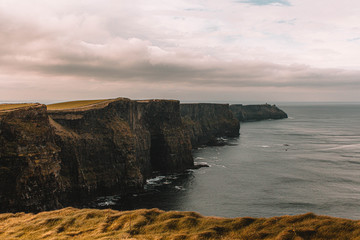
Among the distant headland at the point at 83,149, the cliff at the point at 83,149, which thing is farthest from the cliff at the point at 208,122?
the distant headland at the point at 83,149

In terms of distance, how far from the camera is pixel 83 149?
2530 inches

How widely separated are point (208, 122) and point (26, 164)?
134 m

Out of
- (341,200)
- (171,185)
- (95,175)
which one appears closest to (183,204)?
(171,185)

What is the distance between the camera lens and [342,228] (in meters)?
22.0

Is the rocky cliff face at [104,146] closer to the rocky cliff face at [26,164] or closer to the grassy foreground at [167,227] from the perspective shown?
the rocky cliff face at [26,164]

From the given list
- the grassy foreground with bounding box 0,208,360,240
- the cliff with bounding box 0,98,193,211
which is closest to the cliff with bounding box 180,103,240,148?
the cliff with bounding box 0,98,193,211

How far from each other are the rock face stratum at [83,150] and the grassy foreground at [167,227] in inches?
525

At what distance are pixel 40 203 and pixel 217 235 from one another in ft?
117

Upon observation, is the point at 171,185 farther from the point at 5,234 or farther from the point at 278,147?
the point at 278,147

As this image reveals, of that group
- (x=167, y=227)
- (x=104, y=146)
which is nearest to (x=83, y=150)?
(x=104, y=146)

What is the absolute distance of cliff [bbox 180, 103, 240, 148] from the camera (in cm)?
15375

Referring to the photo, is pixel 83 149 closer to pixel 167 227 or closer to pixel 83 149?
pixel 83 149

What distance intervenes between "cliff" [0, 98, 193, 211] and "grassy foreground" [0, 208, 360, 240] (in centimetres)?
1360

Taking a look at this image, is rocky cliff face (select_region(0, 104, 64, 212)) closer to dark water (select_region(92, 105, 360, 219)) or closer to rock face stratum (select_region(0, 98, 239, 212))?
rock face stratum (select_region(0, 98, 239, 212))
